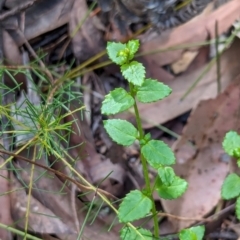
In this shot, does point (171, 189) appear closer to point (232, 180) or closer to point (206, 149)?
point (232, 180)

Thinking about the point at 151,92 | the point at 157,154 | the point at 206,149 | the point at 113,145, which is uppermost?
the point at 151,92

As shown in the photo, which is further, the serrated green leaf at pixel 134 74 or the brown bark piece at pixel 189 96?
the brown bark piece at pixel 189 96

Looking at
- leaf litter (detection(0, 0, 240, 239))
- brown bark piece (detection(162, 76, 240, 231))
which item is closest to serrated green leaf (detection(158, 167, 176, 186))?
leaf litter (detection(0, 0, 240, 239))

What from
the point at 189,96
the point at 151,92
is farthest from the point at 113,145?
the point at 151,92

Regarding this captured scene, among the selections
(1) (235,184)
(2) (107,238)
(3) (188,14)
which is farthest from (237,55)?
(2) (107,238)

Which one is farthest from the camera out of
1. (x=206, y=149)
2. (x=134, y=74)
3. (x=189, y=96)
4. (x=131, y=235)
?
(x=189, y=96)

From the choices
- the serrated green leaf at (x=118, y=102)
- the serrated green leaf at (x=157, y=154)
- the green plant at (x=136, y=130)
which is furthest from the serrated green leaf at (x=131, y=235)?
the serrated green leaf at (x=118, y=102)

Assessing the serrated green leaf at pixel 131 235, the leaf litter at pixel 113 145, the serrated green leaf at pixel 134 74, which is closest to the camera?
the serrated green leaf at pixel 134 74

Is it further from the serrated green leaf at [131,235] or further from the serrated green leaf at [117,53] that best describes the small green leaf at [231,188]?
the serrated green leaf at [117,53]
